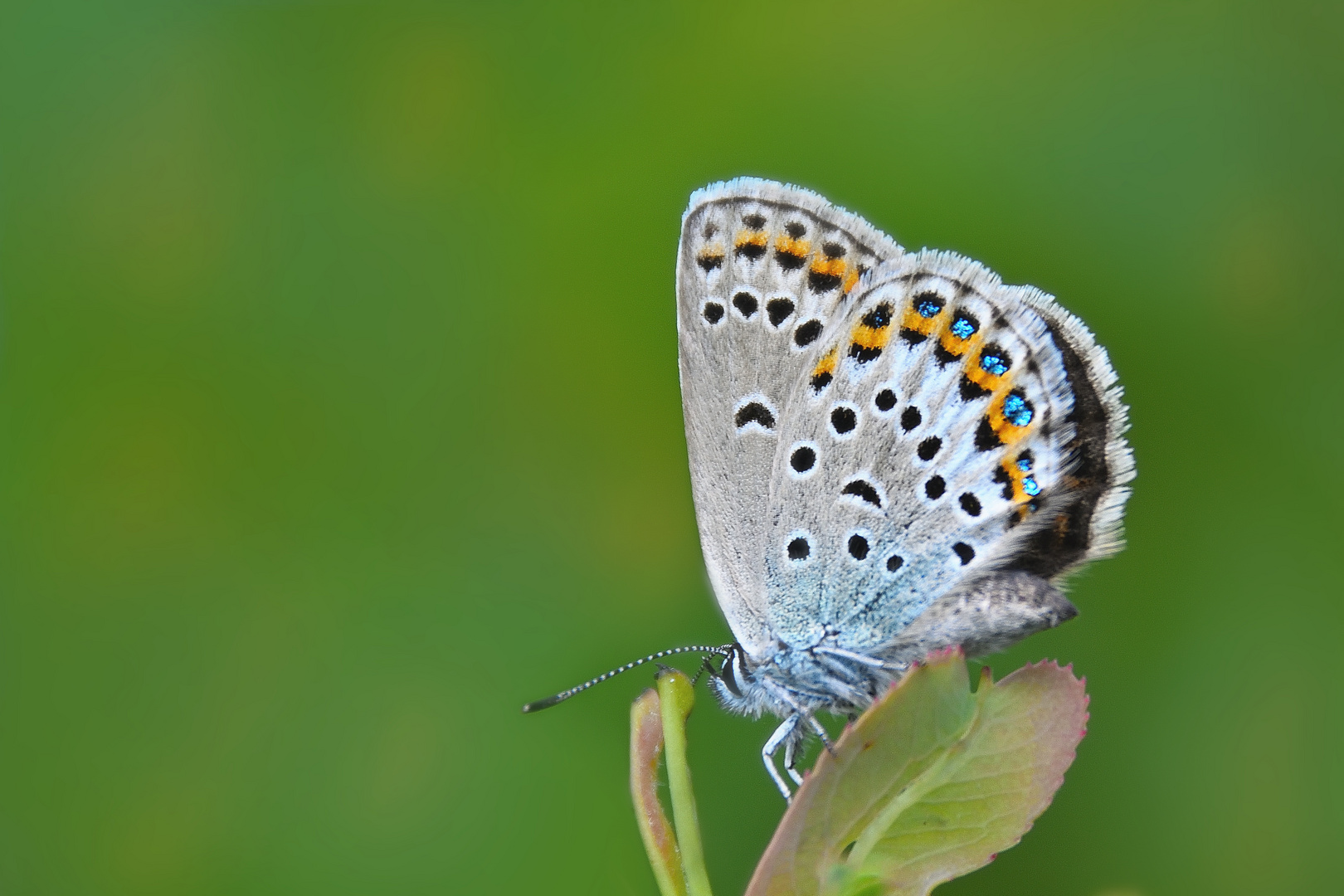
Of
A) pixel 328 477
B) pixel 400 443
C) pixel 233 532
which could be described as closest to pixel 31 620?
pixel 233 532

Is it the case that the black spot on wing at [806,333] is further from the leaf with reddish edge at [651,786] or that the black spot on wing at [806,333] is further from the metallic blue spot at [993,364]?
the leaf with reddish edge at [651,786]

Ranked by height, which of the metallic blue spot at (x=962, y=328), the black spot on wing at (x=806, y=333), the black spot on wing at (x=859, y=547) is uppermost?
the black spot on wing at (x=806, y=333)

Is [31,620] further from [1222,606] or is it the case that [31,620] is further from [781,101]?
[1222,606]

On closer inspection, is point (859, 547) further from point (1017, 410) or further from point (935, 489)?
point (1017, 410)

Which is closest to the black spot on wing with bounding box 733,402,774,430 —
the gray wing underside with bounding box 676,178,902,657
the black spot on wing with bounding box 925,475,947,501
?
the gray wing underside with bounding box 676,178,902,657

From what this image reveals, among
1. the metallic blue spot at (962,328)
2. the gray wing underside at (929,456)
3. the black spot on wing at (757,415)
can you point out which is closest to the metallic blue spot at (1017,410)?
the gray wing underside at (929,456)

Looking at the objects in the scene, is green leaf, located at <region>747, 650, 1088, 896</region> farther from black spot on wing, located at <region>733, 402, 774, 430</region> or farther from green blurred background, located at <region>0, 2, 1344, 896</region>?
green blurred background, located at <region>0, 2, 1344, 896</region>
